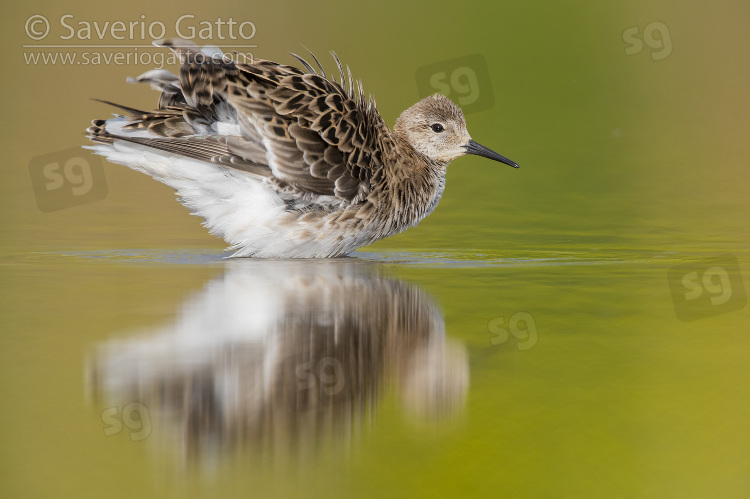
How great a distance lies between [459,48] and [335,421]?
17422 millimetres

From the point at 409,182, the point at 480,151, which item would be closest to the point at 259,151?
the point at 409,182

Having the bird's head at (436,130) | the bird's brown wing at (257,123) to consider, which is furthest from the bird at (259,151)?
the bird's head at (436,130)

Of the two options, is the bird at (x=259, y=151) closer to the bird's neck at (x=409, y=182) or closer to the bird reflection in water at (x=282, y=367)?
the bird's neck at (x=409, y=182)

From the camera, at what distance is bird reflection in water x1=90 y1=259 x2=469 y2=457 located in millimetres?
5520

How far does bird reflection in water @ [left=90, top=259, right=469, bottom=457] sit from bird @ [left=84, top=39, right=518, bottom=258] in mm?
1874

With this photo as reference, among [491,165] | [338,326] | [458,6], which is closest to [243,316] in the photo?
[338,326]

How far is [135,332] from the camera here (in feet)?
24.1

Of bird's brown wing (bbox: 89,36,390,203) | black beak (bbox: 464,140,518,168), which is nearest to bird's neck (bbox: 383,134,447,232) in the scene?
black beak (bbox: 464,140,518,168)

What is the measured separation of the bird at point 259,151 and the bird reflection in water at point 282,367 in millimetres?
1874

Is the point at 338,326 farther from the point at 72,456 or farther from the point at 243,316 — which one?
the point at 72,456

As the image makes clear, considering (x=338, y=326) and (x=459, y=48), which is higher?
(x=459, y=48)

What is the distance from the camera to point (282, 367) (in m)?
6.46

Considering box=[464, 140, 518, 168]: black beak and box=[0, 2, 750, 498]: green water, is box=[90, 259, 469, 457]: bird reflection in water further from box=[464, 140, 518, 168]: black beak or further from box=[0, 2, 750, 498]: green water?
box=[464, 140, 518, 168]: black beak

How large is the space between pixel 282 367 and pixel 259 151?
4.35 metres
